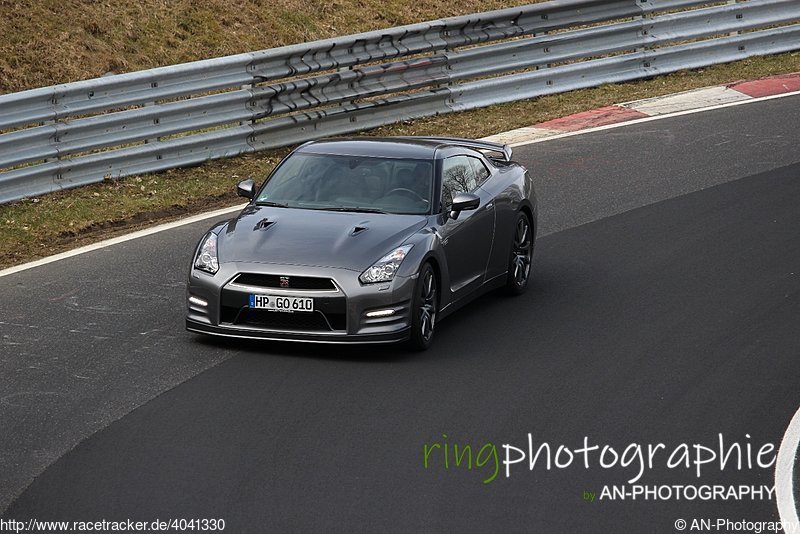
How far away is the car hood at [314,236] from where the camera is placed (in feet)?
31.7

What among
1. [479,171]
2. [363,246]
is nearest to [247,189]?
[363,246]

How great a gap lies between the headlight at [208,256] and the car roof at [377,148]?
4.65 feet

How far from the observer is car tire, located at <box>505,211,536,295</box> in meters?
11.5

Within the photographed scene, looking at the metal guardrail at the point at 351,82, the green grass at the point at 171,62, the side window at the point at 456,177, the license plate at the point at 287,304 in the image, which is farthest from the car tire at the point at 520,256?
the metal guardrail at the point at 351,82

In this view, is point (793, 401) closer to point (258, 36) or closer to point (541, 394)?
point (541, 394)

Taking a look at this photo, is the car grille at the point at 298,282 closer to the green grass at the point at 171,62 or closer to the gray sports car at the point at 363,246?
the gray sports car at the point at 363,246

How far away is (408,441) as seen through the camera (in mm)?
7977

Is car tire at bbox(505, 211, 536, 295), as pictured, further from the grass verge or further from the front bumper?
the grass verge

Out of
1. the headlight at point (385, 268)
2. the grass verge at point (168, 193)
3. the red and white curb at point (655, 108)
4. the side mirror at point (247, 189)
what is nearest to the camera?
the headlight at point (385, 268)

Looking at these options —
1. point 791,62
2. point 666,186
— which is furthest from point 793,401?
point 791,62

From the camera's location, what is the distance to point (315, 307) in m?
9.48

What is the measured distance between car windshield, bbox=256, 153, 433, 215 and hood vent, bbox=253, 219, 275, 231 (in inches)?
17.4

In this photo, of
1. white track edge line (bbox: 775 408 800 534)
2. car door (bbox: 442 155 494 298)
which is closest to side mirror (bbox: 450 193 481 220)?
car door (bbox: 442 155 494 298)

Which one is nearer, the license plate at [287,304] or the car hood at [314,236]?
the license plate at [287,304]
